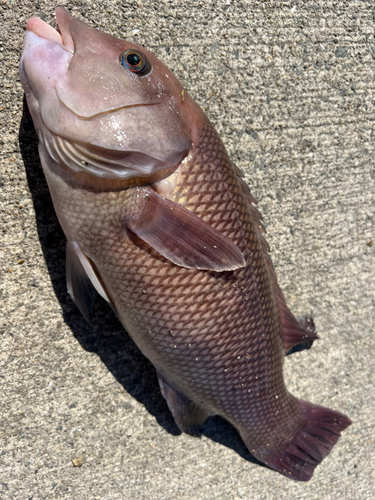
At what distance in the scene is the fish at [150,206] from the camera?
1.04 metres

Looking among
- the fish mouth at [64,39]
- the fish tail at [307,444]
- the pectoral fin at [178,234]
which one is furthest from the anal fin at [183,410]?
the fish mouth at [64,39]

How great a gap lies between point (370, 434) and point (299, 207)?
1.48 metres

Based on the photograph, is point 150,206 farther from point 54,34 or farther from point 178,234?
point 54,34

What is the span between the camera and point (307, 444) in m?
1.77

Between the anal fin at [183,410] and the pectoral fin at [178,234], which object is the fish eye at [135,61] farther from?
the anal fin at [183,410]

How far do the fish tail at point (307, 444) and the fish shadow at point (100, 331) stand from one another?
0.75ft

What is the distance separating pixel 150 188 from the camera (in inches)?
45.1

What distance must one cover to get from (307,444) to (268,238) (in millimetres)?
1072

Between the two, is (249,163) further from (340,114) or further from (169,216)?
(169,216)

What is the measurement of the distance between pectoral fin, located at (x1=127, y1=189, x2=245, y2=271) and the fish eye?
372mm

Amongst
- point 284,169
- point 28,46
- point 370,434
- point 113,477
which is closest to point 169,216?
point 28,46

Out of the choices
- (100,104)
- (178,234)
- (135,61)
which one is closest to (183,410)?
(178,234)

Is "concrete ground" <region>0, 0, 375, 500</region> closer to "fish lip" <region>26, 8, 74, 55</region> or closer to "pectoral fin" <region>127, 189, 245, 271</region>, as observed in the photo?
"fish lip" <region>26, 8, 74, 55</region>

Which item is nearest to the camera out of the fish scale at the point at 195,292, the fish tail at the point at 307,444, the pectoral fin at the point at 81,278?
the fish scale at the point at 195,292
